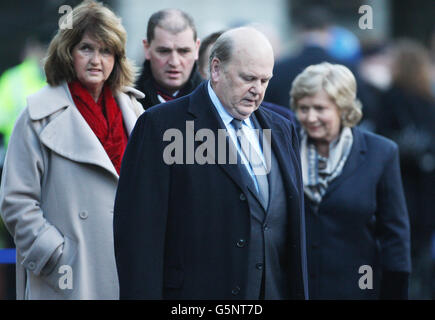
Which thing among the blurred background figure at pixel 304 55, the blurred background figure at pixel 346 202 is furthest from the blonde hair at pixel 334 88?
the blurred background figure at pixel 304 55

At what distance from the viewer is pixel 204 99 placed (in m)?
3.96

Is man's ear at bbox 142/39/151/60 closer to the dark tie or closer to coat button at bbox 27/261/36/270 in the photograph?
the dark tie

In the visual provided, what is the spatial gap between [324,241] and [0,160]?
119 inches

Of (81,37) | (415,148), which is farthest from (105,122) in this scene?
(415,148)

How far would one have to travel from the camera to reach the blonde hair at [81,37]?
4453mm

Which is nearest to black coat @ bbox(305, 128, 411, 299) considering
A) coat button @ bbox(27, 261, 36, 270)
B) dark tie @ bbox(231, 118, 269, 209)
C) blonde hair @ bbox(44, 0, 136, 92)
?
dark tie @ bbox(231, 118, 269, 209)

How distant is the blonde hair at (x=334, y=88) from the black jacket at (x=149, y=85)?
65 centimetres

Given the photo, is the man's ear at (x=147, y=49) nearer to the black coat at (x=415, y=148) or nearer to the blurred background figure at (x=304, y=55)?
the blurred background figure at (x=304, y=55)

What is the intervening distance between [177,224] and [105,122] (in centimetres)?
93

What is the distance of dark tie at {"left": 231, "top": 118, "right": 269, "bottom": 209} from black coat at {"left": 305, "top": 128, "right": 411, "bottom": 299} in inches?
47.7

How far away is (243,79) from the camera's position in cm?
386

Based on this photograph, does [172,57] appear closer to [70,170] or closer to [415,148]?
[70,170]
